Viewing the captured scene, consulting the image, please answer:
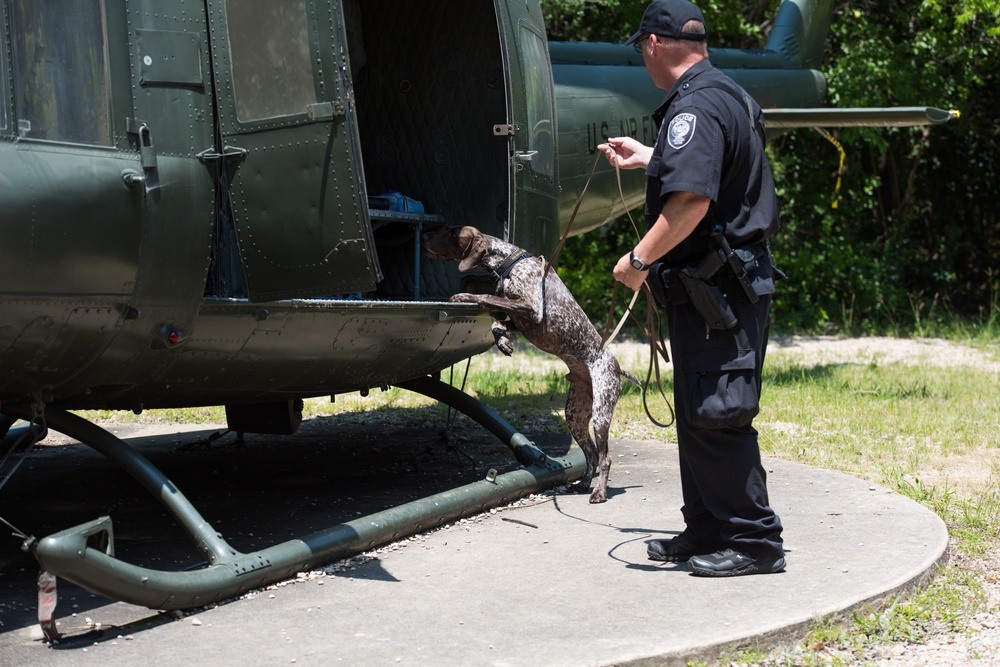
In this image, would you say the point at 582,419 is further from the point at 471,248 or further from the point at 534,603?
the point at 534,603

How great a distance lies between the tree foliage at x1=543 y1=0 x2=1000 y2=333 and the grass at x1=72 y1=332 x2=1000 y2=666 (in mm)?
3344

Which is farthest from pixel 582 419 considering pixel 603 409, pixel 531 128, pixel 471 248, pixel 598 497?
pixel 531 128

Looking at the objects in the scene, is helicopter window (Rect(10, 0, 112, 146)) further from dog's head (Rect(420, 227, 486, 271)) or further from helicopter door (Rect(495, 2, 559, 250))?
helicopter door (Rect(495, 2, 559, 250))

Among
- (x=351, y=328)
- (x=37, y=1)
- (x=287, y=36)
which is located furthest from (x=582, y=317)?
(x=37, y=1)

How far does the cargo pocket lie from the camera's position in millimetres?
4129


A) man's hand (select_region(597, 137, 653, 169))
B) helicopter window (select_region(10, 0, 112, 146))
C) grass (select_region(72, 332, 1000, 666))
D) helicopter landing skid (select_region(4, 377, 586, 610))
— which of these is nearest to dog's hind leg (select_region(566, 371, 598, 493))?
helicopter landing skid (select_region(4, 377, 586, 610))

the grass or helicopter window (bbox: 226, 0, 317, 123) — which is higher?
helicopter window (bbox: 226, 0, 317, 123)

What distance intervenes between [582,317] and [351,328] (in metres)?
1.44

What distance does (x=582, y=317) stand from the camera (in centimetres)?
600

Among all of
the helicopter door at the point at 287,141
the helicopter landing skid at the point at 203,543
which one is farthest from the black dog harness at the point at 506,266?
the helicopter door at the point at 287,141

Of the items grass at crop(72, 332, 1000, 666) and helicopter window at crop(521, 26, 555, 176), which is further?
helicopter window at crop(521, 26, 555, 176)

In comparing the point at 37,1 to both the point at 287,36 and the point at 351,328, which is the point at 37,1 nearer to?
the point at 287,36

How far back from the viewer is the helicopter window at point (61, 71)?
3.82 metres

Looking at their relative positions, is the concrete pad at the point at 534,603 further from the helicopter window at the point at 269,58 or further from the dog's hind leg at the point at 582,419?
the helicopter window at the point at 269,58
